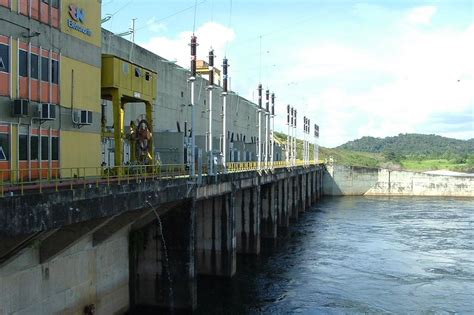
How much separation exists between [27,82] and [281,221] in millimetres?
44281

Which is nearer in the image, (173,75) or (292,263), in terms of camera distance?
(292,263)

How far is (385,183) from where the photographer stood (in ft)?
368

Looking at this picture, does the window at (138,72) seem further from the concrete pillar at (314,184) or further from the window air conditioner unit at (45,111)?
the concrete pillar at (314,184)

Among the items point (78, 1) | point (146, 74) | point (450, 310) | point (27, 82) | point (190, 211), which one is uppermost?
point (78, 1)

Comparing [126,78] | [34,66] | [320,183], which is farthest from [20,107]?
[320,183]

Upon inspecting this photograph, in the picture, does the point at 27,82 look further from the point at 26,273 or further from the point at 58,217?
the point at 26,273

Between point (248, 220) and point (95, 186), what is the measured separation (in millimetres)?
25562

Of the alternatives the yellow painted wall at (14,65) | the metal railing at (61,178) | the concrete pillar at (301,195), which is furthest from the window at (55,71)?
the concrete pillar at (301,195)

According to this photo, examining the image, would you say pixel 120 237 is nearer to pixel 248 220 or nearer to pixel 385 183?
pixel 248 220

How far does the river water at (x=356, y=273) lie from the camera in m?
30.1

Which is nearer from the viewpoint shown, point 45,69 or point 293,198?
point 45,69

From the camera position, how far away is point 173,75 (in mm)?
44406

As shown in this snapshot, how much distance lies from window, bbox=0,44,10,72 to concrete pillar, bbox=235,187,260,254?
2693cm

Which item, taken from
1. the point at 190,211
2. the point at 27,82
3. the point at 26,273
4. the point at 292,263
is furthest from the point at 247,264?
the point at 27,82
